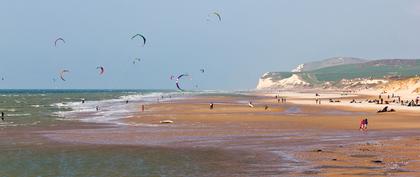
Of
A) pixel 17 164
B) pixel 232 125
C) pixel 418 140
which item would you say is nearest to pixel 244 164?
pixel 17 164

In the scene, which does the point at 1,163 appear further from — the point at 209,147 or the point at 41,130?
the point at 41,130

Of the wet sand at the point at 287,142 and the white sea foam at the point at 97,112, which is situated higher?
the wet sand at the point at 287,142

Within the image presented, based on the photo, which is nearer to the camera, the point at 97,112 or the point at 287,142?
the point at 287,142

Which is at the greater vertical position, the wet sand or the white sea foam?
the wet sand

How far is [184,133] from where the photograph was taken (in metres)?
32.8

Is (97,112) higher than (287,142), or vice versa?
(287,142)

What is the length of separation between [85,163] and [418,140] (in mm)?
14543

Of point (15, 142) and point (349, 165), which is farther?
point (15, 142)

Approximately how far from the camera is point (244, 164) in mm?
20281

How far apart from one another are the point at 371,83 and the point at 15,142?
181164 mm

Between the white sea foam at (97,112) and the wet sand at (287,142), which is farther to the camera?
the white sea foam at (97,112)

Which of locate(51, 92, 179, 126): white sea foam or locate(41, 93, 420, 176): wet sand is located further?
locate(51, 92, 179, 126): white sea foam

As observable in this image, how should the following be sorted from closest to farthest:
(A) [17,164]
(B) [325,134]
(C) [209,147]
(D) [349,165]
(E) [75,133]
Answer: (D) [349,165] < (A) [17,164] < (C) [209,147] < (B) [325,134] < (E) [75,133]

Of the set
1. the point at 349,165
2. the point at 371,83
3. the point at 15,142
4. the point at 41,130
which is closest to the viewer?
the point at 349,165
